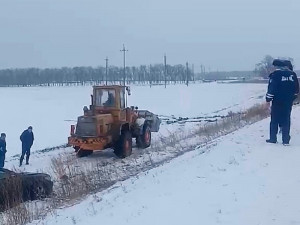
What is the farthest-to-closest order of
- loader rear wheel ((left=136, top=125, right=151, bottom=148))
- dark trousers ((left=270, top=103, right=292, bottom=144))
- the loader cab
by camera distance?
loader rear wheel ((left=136, top=125, right=151, bottom=148)) → the loader cab → dark trousers ((left=270, top=103, right=292, bottom=144))

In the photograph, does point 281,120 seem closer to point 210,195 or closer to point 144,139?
point 210,195

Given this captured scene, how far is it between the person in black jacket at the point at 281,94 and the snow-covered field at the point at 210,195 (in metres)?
1.27

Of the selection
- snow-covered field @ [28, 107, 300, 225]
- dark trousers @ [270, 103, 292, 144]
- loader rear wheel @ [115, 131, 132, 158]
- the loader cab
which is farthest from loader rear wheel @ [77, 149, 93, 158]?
snow-covered field @ [28, 107, 300, 225]

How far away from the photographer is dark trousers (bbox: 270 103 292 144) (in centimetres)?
1155

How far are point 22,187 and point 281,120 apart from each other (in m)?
5.82

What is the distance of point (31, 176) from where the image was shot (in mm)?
11805

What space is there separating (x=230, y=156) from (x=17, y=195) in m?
4.37

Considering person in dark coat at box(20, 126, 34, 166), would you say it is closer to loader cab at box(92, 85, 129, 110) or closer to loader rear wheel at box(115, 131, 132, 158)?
loader cab at box(92, 85, 129, 110)

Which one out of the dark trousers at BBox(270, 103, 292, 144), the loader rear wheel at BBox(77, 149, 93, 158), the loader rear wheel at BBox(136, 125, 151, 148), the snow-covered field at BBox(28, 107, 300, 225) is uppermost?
the dark trousers at BBox(270, 103, 292, 144)

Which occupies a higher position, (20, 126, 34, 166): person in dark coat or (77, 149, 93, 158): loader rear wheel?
(20, 126, 34, 166): person in dark coat

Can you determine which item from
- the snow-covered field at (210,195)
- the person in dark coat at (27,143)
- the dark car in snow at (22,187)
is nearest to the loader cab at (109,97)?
the person in dark coat at (27,143)

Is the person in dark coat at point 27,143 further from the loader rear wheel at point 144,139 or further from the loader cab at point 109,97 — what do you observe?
the loader rear wheel at point 144,139

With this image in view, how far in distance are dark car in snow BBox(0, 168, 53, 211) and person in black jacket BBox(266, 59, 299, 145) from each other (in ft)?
16.5

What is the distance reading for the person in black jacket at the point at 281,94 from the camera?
38.3 ft
